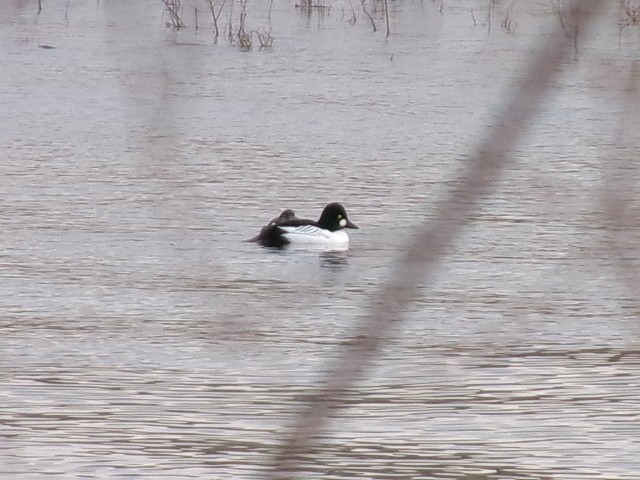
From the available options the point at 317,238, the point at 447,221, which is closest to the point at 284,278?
the point at 317,238

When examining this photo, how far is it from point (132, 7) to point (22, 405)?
452cm

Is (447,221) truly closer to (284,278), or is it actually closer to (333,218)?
(284,278)

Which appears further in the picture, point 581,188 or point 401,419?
point 581,188

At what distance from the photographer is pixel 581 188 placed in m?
12.3

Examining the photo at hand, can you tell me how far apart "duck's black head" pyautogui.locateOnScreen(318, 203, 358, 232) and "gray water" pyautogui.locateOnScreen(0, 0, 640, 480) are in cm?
22

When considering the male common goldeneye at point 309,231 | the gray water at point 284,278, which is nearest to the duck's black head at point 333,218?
the male common goldeneye at point 309,231

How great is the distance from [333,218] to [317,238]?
0.16 meters

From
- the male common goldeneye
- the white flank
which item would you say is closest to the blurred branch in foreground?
the male common goldeneye

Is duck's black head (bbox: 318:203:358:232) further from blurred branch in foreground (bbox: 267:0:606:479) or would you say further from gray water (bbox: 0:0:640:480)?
blurred branch in foreground (bbox: 267:0:606:479)

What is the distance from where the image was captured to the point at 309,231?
35.9 feet

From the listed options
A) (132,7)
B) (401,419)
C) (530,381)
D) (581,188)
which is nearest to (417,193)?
(581,188)

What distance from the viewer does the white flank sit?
10.8 m

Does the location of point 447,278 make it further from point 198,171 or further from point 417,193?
point 198,171

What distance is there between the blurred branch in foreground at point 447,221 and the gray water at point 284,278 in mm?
65
